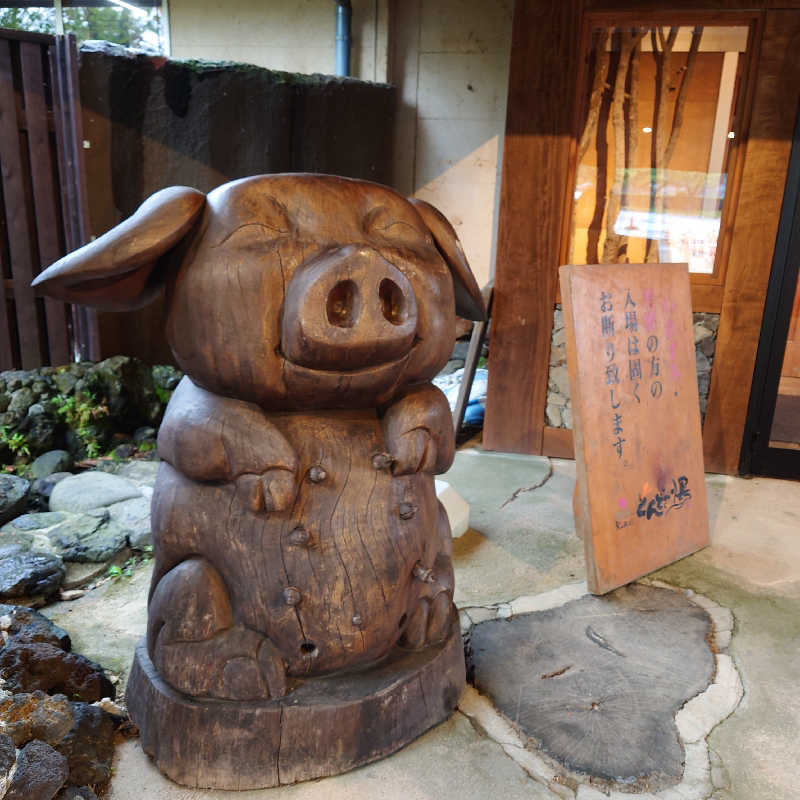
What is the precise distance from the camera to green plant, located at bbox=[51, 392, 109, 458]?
438cm

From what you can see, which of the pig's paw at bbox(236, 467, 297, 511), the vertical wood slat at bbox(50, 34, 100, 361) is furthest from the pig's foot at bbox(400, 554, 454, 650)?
the vertical wood slat at bbox(50, 34, 100, 361)

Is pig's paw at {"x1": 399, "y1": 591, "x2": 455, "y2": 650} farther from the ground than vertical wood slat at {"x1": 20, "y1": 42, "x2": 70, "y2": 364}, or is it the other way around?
vertical wood slat at {"x1": 20, "y1": 42, "x2": 70, "y2": 364}

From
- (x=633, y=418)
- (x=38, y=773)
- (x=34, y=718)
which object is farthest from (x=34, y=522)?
(x=633, y=418)

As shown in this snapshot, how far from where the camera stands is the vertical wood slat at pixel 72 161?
4.54 m

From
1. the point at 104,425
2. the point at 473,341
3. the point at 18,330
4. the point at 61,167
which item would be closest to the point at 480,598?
the point at 473,341

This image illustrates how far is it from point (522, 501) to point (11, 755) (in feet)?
9.07

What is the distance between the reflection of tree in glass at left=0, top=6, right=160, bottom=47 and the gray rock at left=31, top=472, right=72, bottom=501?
184 inches

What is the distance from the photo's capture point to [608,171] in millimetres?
4359

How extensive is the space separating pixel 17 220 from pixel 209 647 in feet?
12.9

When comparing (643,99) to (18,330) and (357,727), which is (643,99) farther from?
(18,330)

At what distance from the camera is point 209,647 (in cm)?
173

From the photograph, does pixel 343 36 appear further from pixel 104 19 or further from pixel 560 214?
pixel 560 214

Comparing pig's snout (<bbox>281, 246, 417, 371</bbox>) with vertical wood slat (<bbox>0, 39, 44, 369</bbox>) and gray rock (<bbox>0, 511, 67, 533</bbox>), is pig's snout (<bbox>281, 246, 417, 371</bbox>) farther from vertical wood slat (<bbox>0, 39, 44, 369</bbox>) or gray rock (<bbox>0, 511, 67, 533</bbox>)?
vertical wood slat (<bbox>0, 39, 44, 369</bbox>)

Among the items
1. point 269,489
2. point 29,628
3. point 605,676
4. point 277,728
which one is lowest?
point 605,676
